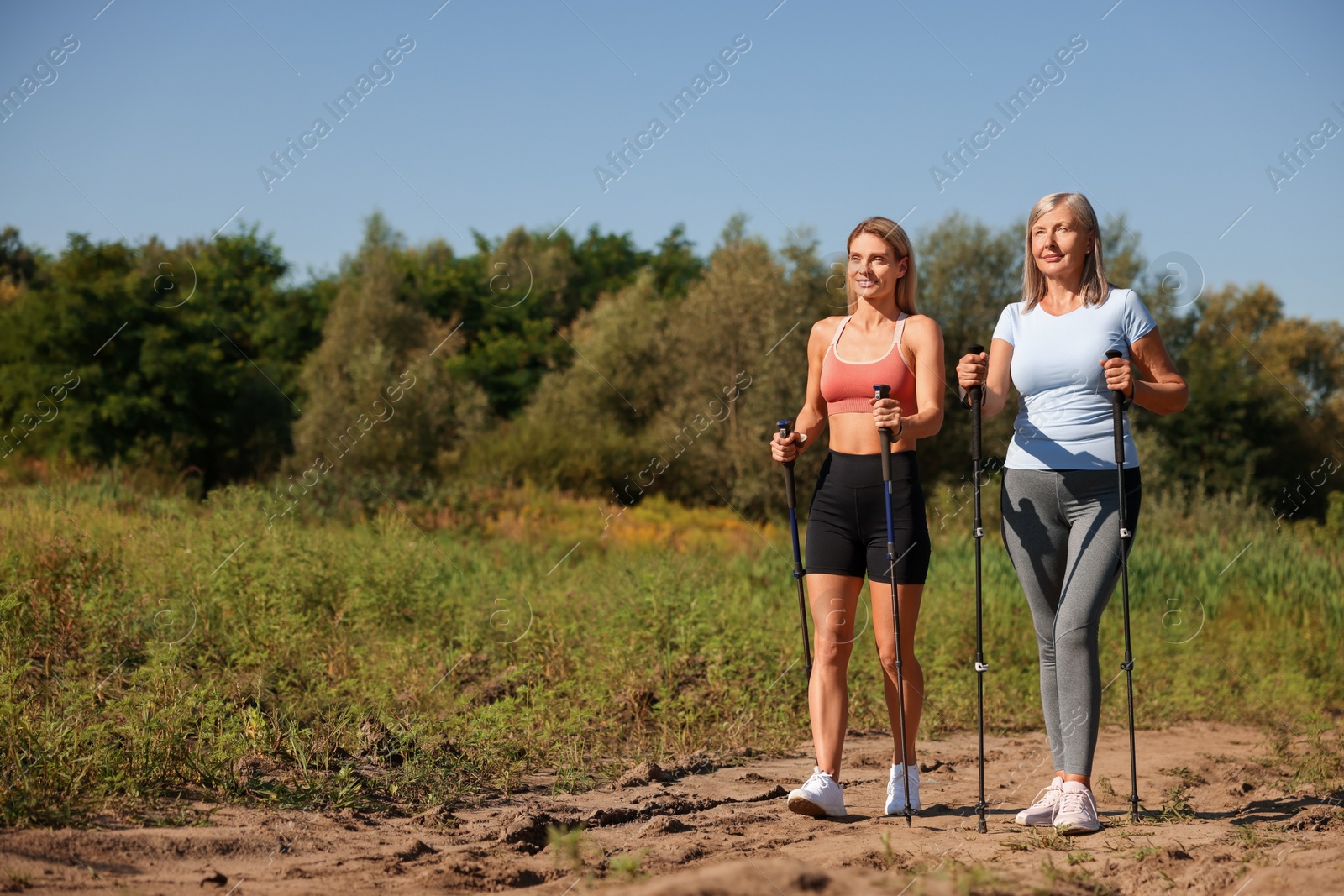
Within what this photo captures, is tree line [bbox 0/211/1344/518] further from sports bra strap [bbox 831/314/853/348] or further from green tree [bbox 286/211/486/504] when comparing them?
sports bra strap [bbox 831/314/853/348]

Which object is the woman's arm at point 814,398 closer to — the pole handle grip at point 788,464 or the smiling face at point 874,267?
the pole handle grip at point 788,464

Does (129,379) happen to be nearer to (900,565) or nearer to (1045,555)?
(900,565)

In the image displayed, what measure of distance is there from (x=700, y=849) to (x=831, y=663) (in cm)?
98

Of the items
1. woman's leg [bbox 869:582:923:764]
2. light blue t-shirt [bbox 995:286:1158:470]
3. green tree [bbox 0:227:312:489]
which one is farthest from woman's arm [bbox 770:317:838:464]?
green tree [bbox 0:227:312:489]

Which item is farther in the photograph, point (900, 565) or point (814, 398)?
point (814, 398)

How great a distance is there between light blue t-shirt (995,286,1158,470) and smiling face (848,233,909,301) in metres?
0.63

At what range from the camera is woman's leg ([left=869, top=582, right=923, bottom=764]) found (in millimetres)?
4191

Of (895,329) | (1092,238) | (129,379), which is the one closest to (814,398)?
(895,329)

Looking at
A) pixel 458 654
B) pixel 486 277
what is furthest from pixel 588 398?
pixel 458 654

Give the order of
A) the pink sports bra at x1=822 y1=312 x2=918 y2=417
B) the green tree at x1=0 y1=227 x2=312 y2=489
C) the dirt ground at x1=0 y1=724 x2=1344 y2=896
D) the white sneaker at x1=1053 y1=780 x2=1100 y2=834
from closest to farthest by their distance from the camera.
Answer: the dirt ground at x1=0 y1=724 x2=1344 y2=896
the white sneaker at x1=1053 y1=780 x2=1100 y2=834
the pink sports bra at x1=822 y1=312 x2=918 y2=417
the green tree at x1=0 y1=227 x2=312 y2=489

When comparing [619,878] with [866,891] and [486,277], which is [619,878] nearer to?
[866,891]

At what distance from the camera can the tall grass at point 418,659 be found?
4.40 meters

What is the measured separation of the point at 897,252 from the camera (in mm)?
4352

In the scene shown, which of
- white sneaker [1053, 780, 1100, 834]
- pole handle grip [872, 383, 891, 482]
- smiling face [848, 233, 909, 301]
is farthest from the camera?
smiling face [848, 233, 909, 301]
